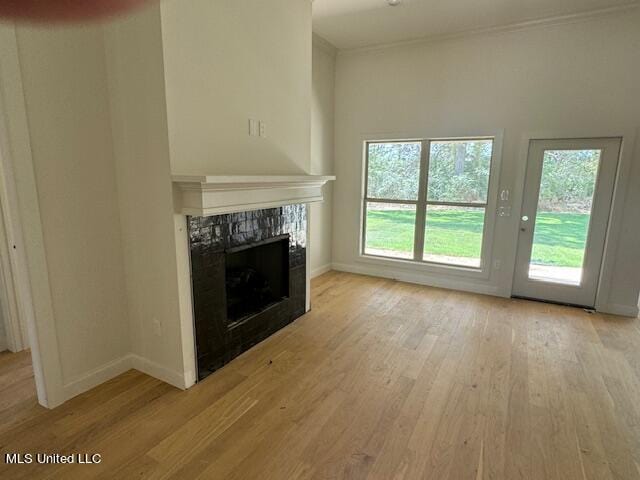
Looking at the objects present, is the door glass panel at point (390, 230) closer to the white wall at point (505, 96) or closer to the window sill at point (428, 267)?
the window sill at point (428, 267)

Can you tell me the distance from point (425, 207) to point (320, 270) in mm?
1674

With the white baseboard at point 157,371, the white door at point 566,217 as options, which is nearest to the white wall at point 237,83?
the white baseboard at point 157,371

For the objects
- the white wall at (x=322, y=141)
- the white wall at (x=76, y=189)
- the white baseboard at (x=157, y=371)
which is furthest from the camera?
the white wall at (x=322, y=141)

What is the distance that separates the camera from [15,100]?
1.80 meters

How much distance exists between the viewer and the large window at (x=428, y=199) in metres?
4.22

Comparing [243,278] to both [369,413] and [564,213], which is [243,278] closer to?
[369,413]

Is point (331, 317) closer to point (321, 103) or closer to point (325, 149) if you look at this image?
point (325, 149)

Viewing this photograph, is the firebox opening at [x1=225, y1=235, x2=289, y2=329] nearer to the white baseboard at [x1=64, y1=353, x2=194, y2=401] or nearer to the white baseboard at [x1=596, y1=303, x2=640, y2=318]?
the white baseboard at [x1=64, y1=353, x2=194, y2=401]

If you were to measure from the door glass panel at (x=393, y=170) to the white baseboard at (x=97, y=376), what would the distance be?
3.56 m

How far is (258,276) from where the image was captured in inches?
129

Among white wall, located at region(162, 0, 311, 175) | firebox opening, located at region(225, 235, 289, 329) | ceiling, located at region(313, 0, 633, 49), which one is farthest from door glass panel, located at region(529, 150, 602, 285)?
firebox opening, located at region(225, 235, 289, 329)

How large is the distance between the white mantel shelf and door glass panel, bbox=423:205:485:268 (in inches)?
88.3

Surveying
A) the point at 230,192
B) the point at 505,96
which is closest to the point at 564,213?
the point at 505,96

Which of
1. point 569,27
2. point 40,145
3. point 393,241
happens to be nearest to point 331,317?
point 393,241
